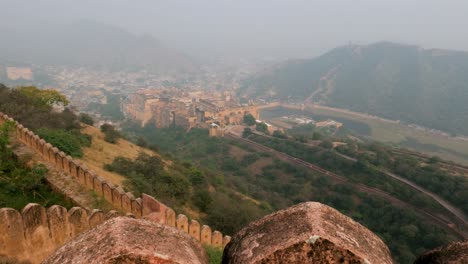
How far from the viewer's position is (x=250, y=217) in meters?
14.1

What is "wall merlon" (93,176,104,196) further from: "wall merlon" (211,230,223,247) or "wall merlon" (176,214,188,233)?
"wall merlon" (211,230,223,247)

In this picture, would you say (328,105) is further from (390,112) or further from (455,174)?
(455,174)

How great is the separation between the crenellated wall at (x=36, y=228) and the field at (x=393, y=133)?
2413 inches

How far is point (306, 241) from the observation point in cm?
223

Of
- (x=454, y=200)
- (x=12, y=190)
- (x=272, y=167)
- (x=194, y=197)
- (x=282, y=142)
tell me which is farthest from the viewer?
(x=282, y=142)

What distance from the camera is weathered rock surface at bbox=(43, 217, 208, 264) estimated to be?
85.4 inches

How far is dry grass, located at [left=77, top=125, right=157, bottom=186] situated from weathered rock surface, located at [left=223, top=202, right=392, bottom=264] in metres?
10.7

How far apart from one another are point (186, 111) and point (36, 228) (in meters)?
53.8

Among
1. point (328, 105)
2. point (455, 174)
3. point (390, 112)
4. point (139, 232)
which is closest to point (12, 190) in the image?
point (139, 232)

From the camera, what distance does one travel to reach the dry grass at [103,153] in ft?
44.2

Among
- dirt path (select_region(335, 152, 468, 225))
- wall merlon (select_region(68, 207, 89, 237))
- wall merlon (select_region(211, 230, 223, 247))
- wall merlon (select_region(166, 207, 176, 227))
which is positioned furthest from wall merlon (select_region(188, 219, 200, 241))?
dirt path (select_region(335, 152, 468, 225))

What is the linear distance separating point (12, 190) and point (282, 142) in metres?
37.3

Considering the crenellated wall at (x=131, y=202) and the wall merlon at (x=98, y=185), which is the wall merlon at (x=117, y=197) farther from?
the wall merlon at (x=98, y=185)

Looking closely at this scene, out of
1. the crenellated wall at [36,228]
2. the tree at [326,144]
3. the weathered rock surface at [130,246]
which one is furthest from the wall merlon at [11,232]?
the tree at [326,144]
